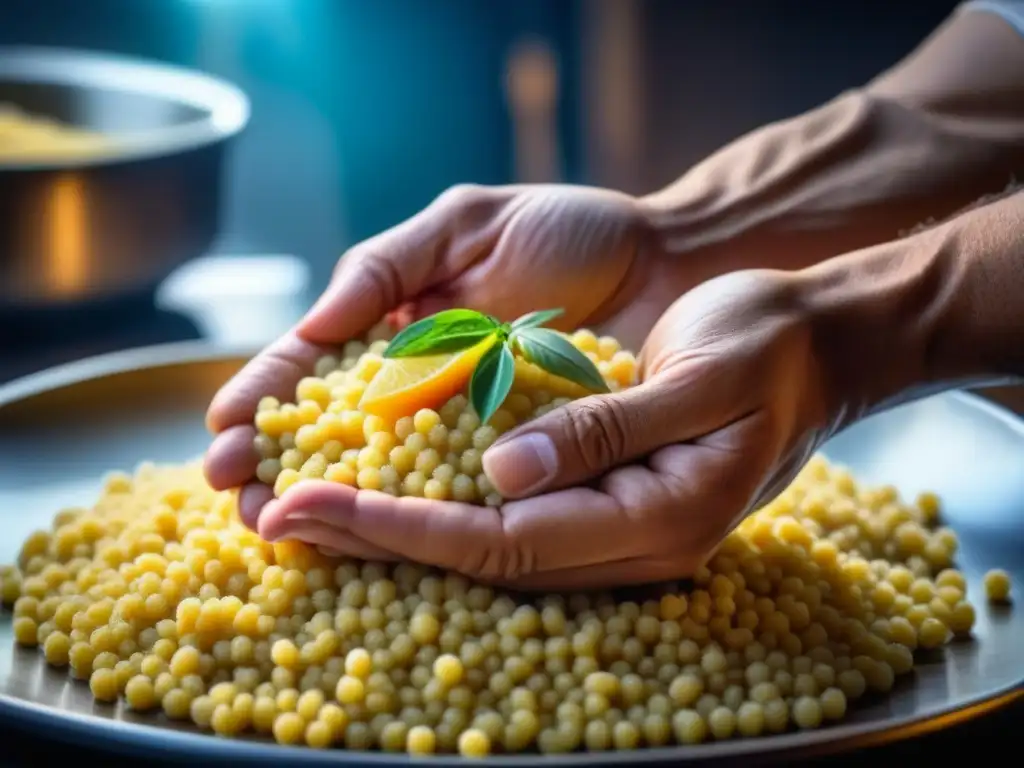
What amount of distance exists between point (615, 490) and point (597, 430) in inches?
1.9

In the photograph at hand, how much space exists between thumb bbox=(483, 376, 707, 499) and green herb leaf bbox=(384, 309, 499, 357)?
0.12 meters

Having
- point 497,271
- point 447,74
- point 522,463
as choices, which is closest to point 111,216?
point 497,271

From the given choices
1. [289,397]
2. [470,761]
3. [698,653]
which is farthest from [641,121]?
[470,761]

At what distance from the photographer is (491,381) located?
1.02 m

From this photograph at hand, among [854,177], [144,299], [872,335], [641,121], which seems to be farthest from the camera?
[641,121]

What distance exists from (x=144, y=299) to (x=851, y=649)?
115cm

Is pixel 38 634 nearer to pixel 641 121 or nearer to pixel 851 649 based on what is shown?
pixel 851 649

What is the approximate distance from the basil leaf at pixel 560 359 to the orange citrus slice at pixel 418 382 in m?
0.04

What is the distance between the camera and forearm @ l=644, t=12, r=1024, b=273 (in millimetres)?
1442

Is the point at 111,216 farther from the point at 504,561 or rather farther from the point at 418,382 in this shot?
the point at 504,561

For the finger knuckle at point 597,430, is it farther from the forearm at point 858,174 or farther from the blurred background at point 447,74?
the blurred background at point 447,74

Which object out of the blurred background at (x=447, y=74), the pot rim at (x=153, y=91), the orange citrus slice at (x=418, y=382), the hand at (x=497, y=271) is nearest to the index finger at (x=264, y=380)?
the hand at (x=497, y=271)

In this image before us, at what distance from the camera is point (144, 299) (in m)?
1.81

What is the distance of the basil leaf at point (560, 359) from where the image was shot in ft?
3.37
